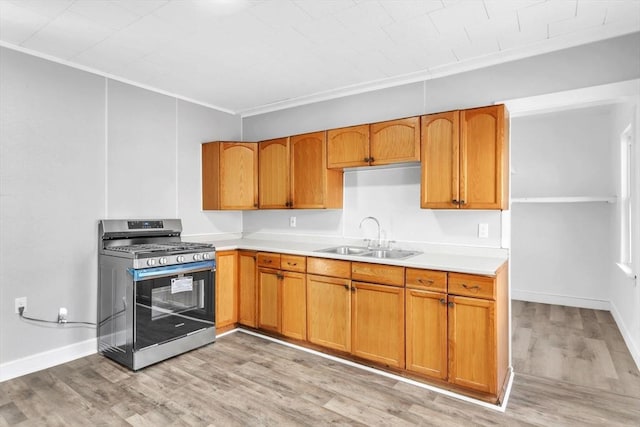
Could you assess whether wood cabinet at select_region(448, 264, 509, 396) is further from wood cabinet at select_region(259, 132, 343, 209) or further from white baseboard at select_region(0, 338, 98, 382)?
white baseboard at select_region(0, 338, 98, 382)

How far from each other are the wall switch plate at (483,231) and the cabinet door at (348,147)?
1.14 meters

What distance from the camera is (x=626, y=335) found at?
3535 mm

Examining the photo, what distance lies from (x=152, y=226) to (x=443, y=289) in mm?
2876

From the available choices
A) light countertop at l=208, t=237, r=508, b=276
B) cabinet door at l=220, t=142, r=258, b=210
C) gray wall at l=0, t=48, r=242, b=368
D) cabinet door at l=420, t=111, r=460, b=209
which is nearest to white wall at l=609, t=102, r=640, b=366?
light countertop at l=208, t=237, r=508, b=276

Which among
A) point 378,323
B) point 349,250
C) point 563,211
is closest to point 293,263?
point 349,250

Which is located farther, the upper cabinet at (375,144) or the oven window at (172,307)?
the upper cabinet at (375,144)

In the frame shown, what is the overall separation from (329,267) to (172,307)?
146 cm

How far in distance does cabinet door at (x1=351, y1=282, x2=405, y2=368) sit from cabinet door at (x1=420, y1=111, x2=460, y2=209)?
825mm

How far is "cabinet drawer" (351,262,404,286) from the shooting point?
278 centimetres

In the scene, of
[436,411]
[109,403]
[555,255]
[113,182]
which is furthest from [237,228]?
[555,255]

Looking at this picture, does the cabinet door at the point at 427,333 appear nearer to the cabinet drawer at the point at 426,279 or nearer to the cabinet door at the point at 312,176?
the cabinet drawer at the point at 426,279

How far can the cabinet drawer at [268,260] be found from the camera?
3.56m

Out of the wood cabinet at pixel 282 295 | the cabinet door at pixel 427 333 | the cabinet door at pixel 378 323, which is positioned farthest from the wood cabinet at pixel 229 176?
the cabinet door at pixel 427 333

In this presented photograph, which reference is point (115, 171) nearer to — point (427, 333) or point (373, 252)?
point (373, 252)
